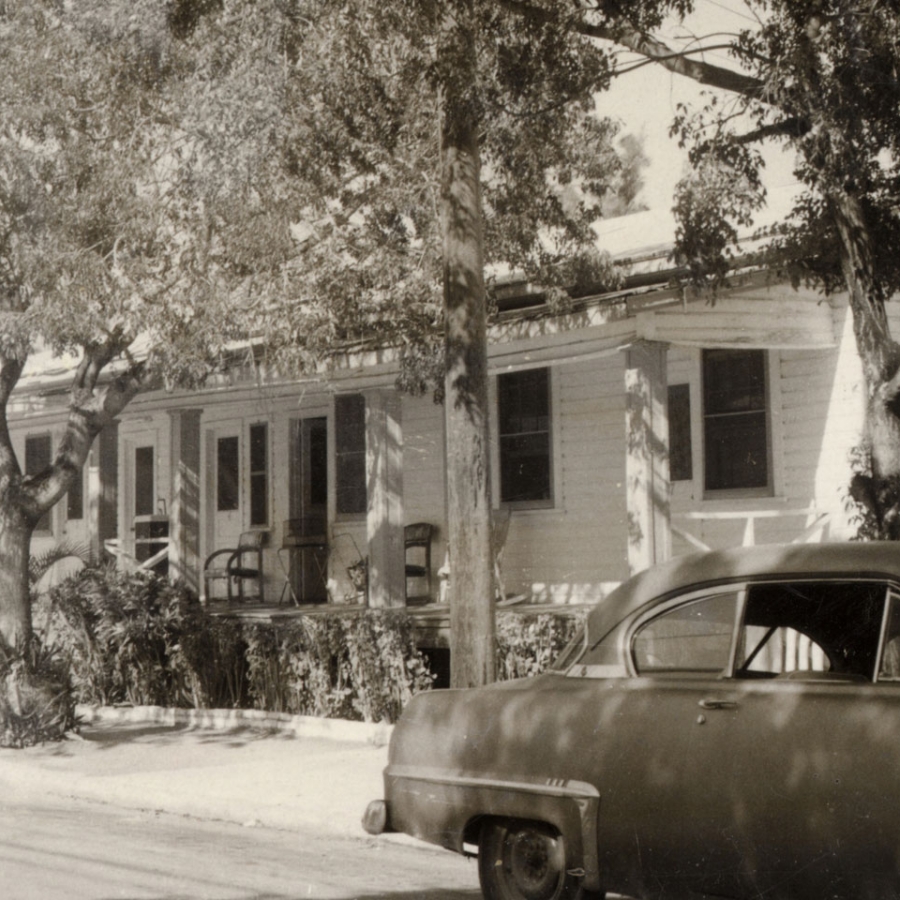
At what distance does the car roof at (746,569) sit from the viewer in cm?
507

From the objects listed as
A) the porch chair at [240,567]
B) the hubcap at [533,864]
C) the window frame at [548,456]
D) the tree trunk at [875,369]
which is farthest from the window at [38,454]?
the hubcap at [533,864]

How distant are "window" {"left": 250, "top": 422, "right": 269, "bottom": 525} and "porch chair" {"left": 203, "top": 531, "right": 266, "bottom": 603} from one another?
411 mm

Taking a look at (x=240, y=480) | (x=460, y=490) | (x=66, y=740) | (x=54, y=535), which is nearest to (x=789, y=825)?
(x=460, y=490)

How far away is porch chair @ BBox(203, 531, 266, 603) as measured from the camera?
1894cm

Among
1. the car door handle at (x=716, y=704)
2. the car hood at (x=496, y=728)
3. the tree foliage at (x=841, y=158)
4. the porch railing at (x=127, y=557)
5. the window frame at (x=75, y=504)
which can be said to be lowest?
the car hood at (x=496, y=728)

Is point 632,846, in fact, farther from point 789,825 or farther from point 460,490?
point 460,490

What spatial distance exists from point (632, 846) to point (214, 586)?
16304mm

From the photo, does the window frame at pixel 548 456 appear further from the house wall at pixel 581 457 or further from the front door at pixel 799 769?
the front door at pixel 799 769

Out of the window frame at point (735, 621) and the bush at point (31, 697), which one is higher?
the window frame at point (735, 621)

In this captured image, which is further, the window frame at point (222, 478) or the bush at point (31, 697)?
the window frame at point (222, 478)

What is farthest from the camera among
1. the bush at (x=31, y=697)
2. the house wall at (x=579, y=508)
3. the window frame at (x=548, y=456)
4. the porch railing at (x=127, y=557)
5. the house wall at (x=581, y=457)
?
the porch railing at (x=127, y=557)

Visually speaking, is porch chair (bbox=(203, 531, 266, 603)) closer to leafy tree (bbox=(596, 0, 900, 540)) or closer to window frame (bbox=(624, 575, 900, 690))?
leafy tree (bbox=(596, 0, 900, 540))

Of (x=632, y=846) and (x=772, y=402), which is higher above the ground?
(x=772, y=402)

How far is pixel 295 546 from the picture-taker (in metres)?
18.7
